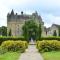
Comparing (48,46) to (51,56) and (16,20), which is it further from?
(16,20)

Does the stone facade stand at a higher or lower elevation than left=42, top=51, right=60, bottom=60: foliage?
higher

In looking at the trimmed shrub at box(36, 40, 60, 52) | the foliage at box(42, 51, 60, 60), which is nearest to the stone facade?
the trimmed shrub at box(36, 40, 60, 52)

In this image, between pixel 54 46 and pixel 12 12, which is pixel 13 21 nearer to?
pixel 12 12

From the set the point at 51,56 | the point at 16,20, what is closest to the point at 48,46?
Result: the point at 51,56

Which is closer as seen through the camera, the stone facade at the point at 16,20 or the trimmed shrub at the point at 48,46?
the trimmed shrub at the point at 48,46

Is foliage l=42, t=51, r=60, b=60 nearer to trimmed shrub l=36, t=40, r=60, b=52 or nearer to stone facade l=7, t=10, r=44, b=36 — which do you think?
trimmed shrub l=36, t=40, r=60, b=52

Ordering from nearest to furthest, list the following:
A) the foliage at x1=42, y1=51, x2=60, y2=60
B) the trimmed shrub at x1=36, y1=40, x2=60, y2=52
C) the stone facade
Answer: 1. the foliage at x1=42, y1=51, x2=60, y2=60
2. the trimmed shrub at x1=36, y1=40, x2=60, y2=52
3. the stone facade

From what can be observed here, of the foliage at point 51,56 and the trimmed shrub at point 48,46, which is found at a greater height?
the trimmed shrub at point 48,46

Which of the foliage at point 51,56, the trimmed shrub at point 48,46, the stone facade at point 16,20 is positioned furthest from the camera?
the stone facade at point 16,20

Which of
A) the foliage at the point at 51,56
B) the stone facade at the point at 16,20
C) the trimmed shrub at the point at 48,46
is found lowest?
the foliage at the point at 51,56

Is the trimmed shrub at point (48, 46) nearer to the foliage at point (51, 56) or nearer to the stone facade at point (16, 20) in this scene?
the foliage at point (51, 56)

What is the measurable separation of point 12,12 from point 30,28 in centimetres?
2859

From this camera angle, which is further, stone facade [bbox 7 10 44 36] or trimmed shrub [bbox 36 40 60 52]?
stone facade [bbox 7 10 44 36]

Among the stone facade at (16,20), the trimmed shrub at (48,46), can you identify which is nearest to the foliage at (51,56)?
the trimmed shrub at (48,46)
